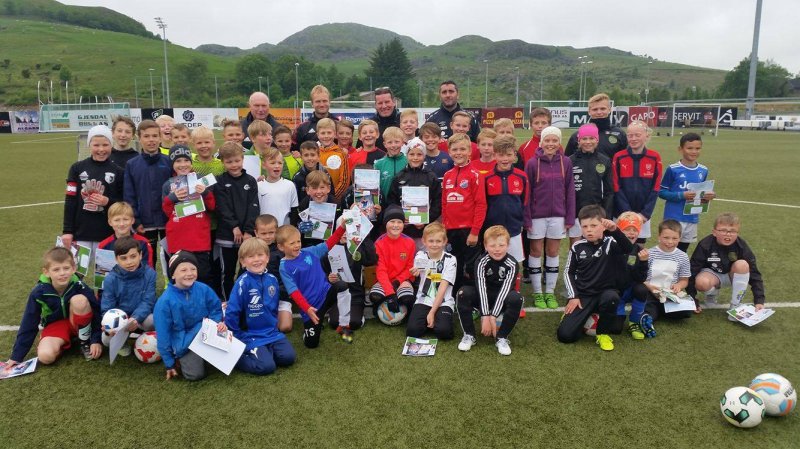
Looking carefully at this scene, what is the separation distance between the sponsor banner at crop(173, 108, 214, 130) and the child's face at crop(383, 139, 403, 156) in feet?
105

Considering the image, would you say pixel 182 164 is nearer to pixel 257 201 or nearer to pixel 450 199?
pixel 257 201

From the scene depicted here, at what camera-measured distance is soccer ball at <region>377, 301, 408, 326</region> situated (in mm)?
5035

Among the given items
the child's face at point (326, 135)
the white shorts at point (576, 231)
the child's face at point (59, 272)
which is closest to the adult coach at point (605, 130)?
the white shorts at point (576, 231)

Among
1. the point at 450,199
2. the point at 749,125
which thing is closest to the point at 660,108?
the point at 749,125

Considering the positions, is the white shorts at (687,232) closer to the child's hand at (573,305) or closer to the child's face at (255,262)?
the child's hand at (573,305)

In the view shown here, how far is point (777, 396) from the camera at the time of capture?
3.37 meters

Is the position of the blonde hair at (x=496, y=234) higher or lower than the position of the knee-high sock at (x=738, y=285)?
higher

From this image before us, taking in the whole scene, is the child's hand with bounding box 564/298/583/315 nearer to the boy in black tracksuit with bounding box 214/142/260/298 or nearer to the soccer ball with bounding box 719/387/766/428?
the soccer ball with bounding box 719/387/766/428

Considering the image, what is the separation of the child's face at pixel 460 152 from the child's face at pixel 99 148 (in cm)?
357

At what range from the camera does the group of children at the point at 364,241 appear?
4293 millimetres

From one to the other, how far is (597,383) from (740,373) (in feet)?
3.96

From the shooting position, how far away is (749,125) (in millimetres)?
42000

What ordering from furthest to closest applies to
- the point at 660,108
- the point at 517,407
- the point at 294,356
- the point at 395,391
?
the point at 660,108, the point at 294,356, the point at 395,391, the point at 517,407

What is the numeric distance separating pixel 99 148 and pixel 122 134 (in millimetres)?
270
